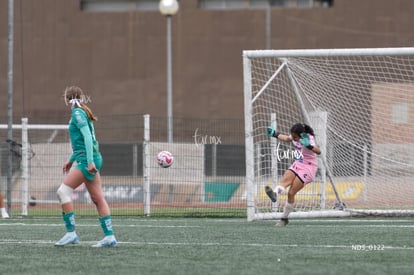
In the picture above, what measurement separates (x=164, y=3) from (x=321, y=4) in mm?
14809

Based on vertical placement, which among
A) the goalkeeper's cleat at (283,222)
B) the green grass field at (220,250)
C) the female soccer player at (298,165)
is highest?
the female soccer player at (298,165)

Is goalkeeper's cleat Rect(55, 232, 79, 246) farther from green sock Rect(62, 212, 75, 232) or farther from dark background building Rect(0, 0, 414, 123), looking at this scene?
dark background building Rect(0, 0, 414, 123)

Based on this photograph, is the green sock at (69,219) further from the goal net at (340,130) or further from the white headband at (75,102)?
the goal net at (340,130)

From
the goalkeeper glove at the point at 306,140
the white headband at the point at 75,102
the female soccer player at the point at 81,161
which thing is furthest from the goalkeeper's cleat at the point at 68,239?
the goalkeeper glove at the point at 306,140

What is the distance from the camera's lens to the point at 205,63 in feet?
141

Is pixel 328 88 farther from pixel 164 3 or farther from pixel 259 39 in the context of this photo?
pixel 259 39

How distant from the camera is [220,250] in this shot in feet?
34.6

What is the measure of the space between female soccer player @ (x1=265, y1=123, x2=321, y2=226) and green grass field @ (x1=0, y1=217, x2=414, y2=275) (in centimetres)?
51

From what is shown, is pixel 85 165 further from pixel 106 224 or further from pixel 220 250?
pixel 220 250

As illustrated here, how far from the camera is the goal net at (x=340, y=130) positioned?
17.0m

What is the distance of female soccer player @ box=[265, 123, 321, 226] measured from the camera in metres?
15.1

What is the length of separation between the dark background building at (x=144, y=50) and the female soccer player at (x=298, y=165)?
2721 centimetres

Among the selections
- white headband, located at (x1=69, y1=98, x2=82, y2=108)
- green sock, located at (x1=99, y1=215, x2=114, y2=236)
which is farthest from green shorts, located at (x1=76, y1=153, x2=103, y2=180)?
white headband, located at (x1=69, y1=98, x2=82, y2=108)

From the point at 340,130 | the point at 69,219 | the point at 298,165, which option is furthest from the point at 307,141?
the point at 69,219
